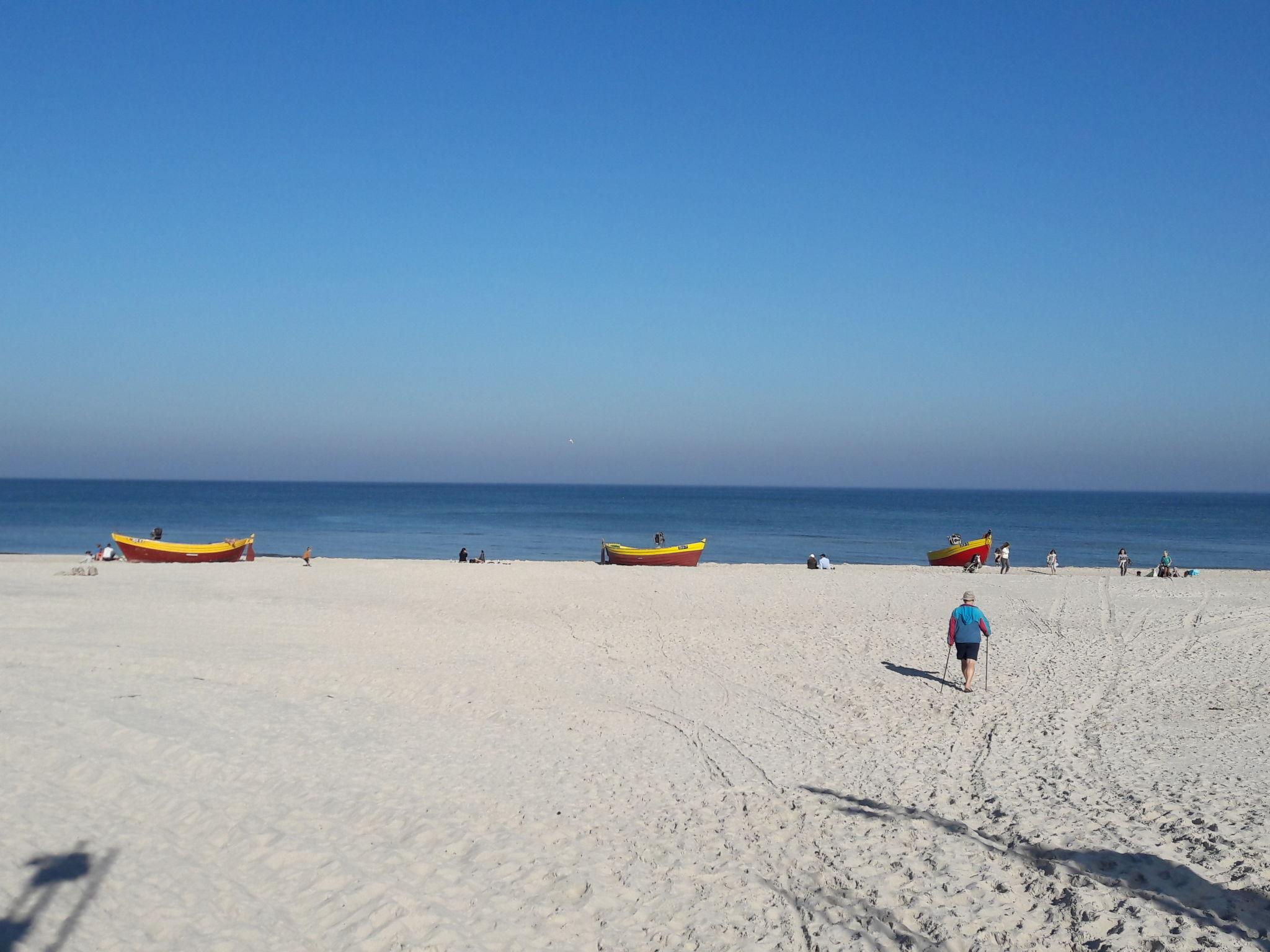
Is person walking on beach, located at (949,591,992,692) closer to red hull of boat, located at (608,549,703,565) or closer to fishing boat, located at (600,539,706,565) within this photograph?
fishing boat, located at (600,539,706,565)

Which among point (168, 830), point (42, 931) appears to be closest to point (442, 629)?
point (168, 830)

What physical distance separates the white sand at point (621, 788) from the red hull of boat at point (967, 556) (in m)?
19.9

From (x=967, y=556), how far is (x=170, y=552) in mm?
31839

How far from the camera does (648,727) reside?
10297 millimetres

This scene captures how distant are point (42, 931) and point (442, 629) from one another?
11.3 m

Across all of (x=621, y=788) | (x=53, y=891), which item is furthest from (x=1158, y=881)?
(x=53, y=891)

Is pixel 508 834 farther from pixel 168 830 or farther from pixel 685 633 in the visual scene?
pixel 685 633

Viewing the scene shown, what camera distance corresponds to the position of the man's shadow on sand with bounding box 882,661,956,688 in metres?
12.6

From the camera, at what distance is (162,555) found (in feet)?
104

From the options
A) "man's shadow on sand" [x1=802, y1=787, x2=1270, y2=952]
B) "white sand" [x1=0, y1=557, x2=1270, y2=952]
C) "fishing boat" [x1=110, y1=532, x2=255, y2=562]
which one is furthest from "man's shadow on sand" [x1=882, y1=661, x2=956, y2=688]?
"fishing boat" [x1=110, y1=532, x2=255, y2=562]

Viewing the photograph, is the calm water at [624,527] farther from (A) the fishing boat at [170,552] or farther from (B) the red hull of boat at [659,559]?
(A) the fishing boat at [170,552]

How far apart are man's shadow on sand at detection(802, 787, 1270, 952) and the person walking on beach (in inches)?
204

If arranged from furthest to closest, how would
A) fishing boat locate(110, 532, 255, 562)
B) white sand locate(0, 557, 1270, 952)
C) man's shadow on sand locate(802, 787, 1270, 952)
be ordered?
fishing boat locate(110, 532, 255, 562), white sand locate(0, 557, 1270, 952), man's shadow on sand locate(802, 787, 1270, 952)

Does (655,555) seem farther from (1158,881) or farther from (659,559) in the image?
(1158,881)
